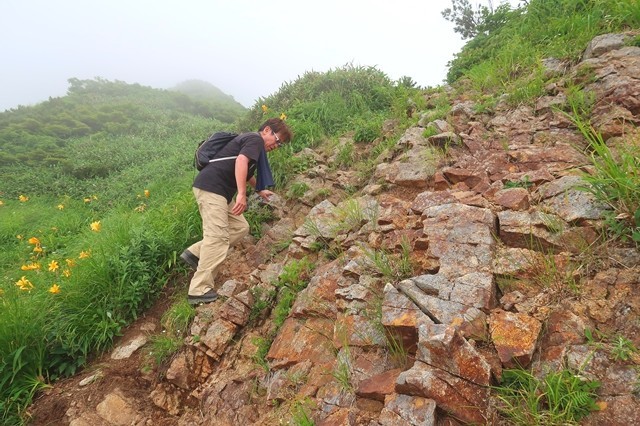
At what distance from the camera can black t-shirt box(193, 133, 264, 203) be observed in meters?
3.83

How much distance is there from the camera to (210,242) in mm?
3771

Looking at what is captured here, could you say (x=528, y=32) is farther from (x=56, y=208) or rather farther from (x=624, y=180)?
(x=56, y=208)

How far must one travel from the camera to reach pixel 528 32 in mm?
6039

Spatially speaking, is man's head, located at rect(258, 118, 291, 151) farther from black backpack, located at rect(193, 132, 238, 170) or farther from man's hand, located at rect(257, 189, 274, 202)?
man's hand, located at rect(257, 189, 274, 202)

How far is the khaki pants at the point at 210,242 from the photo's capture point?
3662 millimetres

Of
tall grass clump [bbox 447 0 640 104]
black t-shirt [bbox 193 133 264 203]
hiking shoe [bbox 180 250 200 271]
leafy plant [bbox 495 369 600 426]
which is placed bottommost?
leafy plant [bbox 495 369 600 426]

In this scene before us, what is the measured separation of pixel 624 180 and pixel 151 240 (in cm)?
430

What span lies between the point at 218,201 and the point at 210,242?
1.45 feet

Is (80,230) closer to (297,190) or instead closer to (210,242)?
(210,242)

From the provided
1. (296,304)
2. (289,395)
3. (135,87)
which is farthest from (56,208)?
(135,87)

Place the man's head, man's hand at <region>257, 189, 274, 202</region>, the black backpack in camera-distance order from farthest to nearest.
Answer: man's hand at <region>257, 189, 274, 202</region> → the man's head → the black backpack

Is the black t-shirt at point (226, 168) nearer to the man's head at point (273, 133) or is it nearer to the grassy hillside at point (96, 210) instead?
the man's head at point (273, 133)

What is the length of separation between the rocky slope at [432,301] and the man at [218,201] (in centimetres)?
22

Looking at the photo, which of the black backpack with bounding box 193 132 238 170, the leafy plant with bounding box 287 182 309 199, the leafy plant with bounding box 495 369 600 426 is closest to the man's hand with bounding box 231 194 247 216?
the black backpack with bounding box 193 132 238 170
